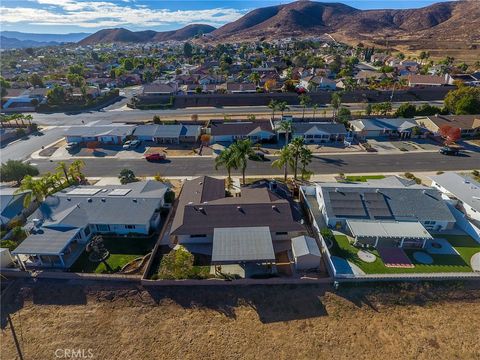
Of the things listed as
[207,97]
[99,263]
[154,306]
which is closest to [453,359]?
[154,306]

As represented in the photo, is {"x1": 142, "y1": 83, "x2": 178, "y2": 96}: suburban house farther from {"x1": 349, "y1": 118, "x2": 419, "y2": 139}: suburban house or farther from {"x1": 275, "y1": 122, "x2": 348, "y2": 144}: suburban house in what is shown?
{"x1": 349, "y1": 118, "x2": 419, "y2": 139}: suburban house

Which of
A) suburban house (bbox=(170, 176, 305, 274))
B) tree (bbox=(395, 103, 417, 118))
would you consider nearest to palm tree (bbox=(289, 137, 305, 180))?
suburban house (bbox=(170, 176, 305, 274))

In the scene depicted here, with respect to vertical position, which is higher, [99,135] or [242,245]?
[99,135]

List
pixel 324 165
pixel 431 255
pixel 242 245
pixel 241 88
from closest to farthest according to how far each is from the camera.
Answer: pixel 242 245 < pixel 431 255 < pixel 324 165 < pixel 241 88

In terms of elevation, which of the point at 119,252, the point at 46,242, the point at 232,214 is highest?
the point at 232,214

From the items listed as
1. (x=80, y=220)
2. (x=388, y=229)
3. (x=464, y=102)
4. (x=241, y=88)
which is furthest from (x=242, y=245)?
(x=241, y=88)

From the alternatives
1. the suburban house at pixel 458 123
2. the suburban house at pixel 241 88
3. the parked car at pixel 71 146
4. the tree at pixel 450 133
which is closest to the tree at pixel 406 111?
the suburban house at pixel 458 123

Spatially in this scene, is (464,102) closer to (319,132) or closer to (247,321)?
(319,132)

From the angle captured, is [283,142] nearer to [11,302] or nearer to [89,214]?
[89,214]
